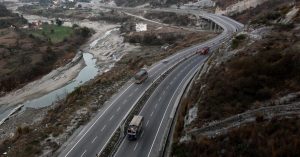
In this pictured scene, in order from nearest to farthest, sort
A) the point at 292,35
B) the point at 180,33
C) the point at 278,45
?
the point at 278,45
the point at 292,35
the point at 180,33

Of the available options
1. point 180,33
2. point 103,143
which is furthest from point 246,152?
point 180,33

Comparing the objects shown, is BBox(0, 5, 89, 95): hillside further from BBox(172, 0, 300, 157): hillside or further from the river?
BBox(172, 0, 300, 157): hillside

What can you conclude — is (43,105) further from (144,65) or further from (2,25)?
(2,25)

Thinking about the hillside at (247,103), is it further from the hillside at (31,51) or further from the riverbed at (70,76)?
the hillside at (31,51)

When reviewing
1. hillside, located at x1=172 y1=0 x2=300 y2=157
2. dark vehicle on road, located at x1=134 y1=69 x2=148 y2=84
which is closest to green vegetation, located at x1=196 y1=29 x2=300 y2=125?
hillside, located at x1=172 y1=0 x2=300 y2=157

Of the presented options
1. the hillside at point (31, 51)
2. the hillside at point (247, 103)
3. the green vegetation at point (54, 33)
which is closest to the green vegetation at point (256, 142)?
the hillside at point (247, 103)

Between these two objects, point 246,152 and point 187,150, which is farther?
point 187,150
